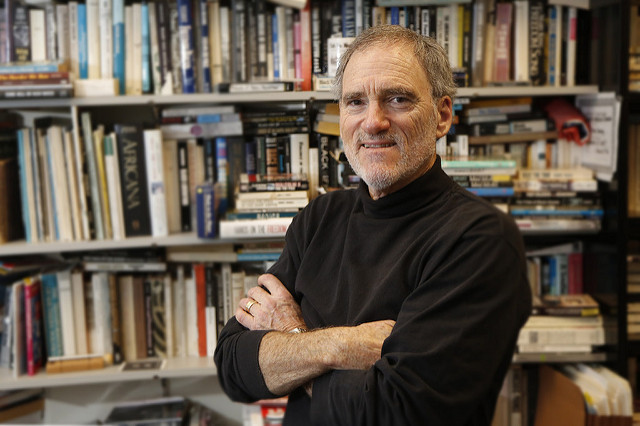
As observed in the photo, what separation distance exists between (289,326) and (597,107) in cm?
128

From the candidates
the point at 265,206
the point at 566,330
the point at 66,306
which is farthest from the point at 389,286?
the point at 66,306

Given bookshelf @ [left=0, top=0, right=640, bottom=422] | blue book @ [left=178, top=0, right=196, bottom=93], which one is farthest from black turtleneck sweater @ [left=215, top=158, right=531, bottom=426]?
blue book @ [left=178, top=0, right=196, bottom=93]

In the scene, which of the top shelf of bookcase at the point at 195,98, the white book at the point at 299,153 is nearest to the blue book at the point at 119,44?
the top shelf of bookcase at the point at 195,98

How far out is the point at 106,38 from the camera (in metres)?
1.94

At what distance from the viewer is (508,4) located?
6.23 feet

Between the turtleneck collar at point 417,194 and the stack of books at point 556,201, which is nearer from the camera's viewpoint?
the turtleneck collar at point 417,194

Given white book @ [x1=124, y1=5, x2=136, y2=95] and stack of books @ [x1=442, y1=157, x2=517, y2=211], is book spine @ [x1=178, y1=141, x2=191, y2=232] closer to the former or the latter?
white book @ [x1=124, y1=5, x2=136, y2=95]

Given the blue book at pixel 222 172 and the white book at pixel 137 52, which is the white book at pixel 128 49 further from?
the blue book at pixel 222 172

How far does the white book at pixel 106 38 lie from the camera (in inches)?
75.4

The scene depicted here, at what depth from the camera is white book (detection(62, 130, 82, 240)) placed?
75.3 inches

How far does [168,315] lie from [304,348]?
109 centimetres

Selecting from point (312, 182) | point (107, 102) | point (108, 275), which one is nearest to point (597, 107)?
point (312, 182)

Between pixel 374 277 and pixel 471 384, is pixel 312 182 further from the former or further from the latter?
pixel 471 384

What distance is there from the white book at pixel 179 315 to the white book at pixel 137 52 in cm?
60
